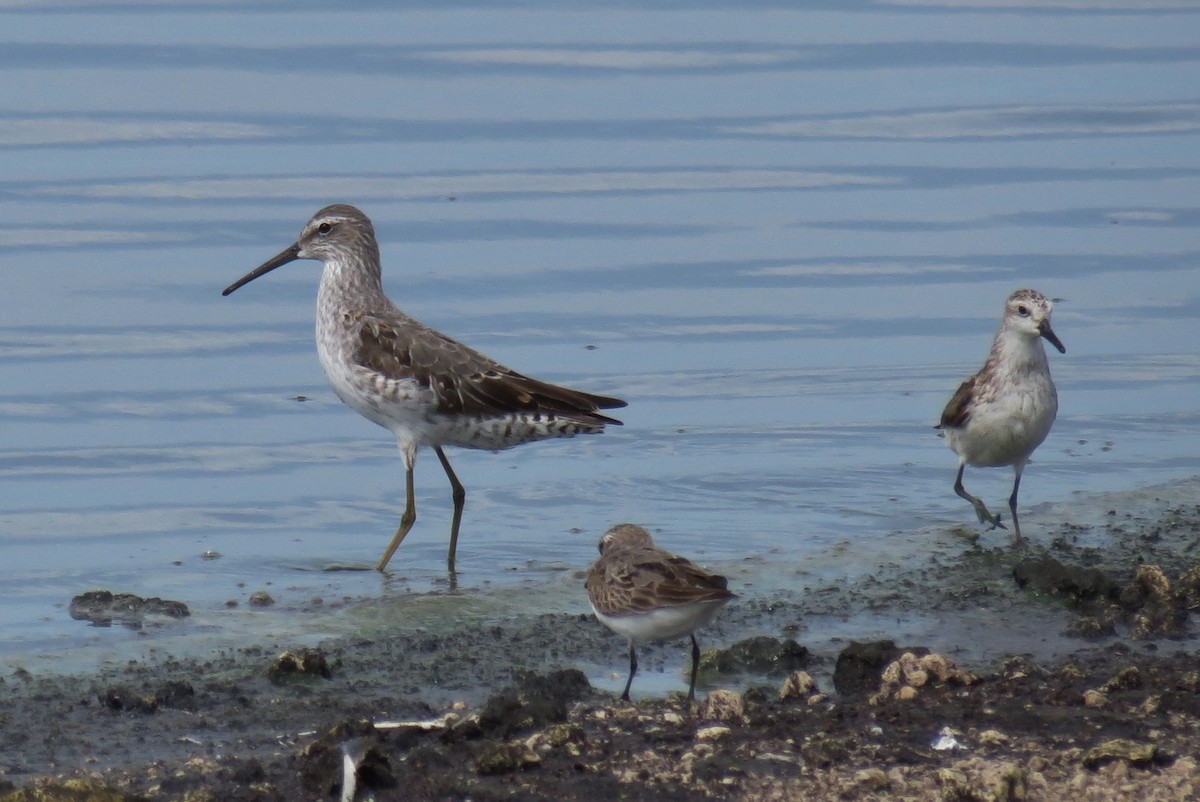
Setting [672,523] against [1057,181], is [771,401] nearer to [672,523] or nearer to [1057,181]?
[672,523]

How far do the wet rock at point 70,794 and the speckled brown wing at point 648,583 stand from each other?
1851mm

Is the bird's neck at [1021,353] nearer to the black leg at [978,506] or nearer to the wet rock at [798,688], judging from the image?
the black leg at [978,506]

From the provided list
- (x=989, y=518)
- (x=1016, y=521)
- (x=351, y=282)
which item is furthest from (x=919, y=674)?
(x=351, y=282)

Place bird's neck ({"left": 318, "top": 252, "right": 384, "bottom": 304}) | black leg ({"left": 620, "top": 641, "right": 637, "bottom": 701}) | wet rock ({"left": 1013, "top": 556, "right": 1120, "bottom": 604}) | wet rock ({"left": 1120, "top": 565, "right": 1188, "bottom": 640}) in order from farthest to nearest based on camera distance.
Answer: bird's neck ({"left": 318, "top": 252, "right": 384, "bottom": 304}) < wet rock ({"left": 1013, "top": 556, "right": 1120, "bottom": 604}) < wet rock ({"left": 1120, "top": 565, "right": 1188, "bottom": 640}) < black leg ({"left": 620, "top": 641, "right": 637, "bottom": 701})

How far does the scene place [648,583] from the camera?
6.75 m

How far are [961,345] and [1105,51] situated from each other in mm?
7214

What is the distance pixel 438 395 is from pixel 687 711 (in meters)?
3.76

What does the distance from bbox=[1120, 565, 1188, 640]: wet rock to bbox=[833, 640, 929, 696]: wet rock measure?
1.14 metres

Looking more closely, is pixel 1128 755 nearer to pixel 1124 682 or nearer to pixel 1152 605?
pixel 1124 682

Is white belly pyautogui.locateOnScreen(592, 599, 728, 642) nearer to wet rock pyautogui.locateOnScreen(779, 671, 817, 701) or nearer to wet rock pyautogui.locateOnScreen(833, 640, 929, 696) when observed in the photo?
wet rock pyautogui.locateOnScreen(779, 671, 817, 701)

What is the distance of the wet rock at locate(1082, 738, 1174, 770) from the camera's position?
5664 millimetres

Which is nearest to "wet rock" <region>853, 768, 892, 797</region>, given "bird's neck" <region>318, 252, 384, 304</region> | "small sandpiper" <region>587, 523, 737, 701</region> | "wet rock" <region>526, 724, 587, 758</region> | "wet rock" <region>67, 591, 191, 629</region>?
"wet rock" <region>526, 724, 587, 758</region>

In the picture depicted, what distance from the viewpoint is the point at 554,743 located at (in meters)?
5.90

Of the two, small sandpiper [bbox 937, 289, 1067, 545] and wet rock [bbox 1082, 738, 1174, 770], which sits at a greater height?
small sandpiper [bbox 937, 289, 1067, 545]
